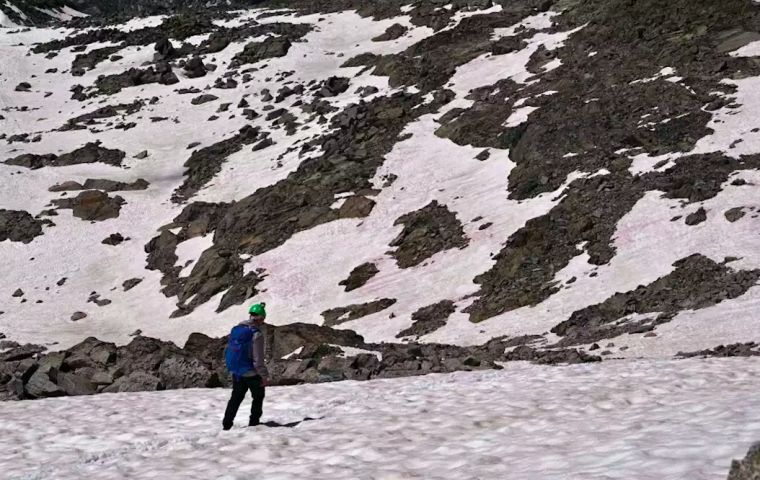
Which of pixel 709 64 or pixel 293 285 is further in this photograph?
pixel 709 64

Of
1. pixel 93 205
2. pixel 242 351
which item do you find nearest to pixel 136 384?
pixel 242 351

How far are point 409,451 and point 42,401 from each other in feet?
35.1

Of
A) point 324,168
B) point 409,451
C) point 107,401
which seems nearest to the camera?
point 409,451

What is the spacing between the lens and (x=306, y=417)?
1419cm

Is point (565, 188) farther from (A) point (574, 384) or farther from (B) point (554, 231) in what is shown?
(A) point (574, 384)

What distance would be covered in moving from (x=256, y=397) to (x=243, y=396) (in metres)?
0.23

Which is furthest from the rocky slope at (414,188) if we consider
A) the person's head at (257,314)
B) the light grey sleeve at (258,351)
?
the person's head at (257,314)

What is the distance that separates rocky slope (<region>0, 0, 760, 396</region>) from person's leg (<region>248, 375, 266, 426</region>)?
586cm

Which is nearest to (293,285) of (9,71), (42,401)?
(42,401)

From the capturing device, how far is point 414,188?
4803 cm

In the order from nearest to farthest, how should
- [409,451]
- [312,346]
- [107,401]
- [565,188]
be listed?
[409,451] → [107,401] → [312,346] → [565,188]

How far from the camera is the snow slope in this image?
348 inches

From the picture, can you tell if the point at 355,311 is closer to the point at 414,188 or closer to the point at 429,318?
the point at 429,318

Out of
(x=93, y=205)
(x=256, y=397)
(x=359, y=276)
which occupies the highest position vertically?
(x=93, y=205)
